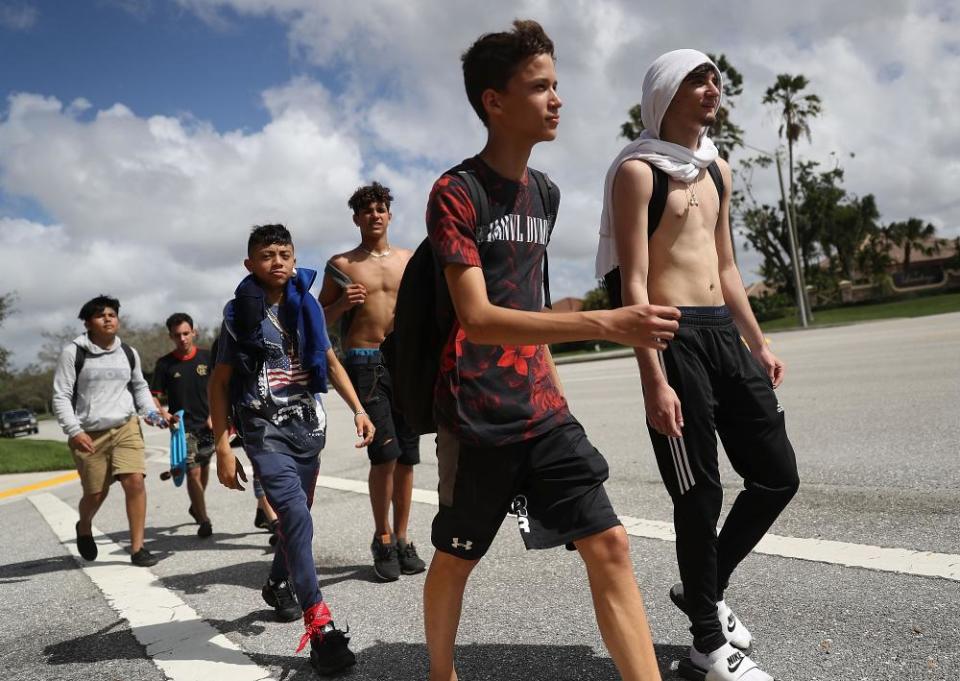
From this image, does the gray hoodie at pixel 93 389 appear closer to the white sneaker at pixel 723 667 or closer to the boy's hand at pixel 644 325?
the white sneaker at pixel 723 667

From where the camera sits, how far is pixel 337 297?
5.10m

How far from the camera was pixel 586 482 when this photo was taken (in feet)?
8.14

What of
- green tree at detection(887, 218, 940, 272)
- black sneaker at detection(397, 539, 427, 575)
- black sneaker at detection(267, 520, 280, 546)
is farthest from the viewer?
green tree at detection(887, 218, 940, 272)

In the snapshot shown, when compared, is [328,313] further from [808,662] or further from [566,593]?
[808,662]

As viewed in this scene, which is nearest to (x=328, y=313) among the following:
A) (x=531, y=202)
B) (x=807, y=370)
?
(x=531, y=202)

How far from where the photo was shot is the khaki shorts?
6066mm

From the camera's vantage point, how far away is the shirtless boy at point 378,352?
479 centimetres

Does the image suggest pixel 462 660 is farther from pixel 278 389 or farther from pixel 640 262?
pixel 640 262

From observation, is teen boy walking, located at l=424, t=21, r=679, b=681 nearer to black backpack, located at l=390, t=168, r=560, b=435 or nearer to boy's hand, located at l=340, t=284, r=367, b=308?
black backpack, located at l=390, t=168, r=560, b=435

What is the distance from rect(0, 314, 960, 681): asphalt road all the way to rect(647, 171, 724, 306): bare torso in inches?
51.8

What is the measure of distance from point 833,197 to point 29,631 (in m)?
59.5

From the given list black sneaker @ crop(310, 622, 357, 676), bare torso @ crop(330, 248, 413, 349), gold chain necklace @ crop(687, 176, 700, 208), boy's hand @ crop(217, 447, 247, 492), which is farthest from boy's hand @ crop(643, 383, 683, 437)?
bare torso @ crop(330, 248, 413, 349)

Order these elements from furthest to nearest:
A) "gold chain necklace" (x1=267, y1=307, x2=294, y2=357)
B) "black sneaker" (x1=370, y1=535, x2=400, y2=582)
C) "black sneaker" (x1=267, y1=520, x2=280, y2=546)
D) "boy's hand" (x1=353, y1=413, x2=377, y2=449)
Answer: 1. "black sneaker" (x1=267, y1=520, x2=280, y2=546)
2. "black sneaker" (x1=370, y1=535, x2=400, y2=582)
3. "boy's hand" (x1=353, y1=413, x2=377, y2=449)
4. "gold chain necklace" (x1=267, y1=307, x2=294, y2=357)

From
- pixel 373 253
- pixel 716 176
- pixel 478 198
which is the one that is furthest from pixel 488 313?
pixel 373 253
